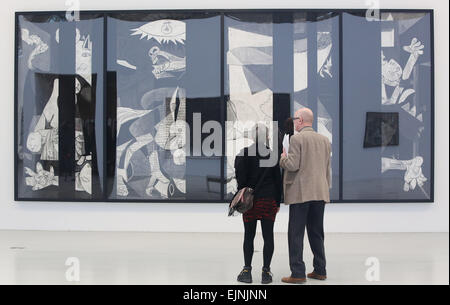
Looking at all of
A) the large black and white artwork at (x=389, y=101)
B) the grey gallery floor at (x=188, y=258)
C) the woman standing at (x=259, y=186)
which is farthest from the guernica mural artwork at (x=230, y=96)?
the woman standing at (x=259, y=186)

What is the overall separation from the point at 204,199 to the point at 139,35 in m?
3.01

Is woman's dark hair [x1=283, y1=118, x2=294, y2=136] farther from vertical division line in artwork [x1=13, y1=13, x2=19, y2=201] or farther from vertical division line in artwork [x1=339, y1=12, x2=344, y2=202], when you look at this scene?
vertical division line in artwork [x1=13, y1=13, x2=19, y2=201]

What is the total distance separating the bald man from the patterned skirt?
0.20 meters

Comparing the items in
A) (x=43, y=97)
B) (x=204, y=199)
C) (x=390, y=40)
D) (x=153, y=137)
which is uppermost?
(x=390, y=40)

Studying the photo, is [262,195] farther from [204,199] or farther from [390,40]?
[390,40]

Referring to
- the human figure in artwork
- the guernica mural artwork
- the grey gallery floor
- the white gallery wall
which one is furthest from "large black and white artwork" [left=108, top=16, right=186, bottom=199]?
the human figure in artwork

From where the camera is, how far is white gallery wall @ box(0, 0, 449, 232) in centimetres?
945

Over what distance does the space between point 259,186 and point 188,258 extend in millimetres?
2003

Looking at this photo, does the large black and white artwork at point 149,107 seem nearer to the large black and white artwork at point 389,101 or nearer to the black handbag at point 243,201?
the large black and white artwork at point 389,101

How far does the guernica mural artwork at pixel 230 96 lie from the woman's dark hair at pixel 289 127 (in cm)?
11

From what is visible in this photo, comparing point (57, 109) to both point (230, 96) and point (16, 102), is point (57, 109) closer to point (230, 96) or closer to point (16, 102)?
point (16, 102)

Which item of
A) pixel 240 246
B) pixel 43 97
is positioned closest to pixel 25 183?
pixel 43 97

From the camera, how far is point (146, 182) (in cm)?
949

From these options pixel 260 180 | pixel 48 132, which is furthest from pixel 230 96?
pixel 260 180
